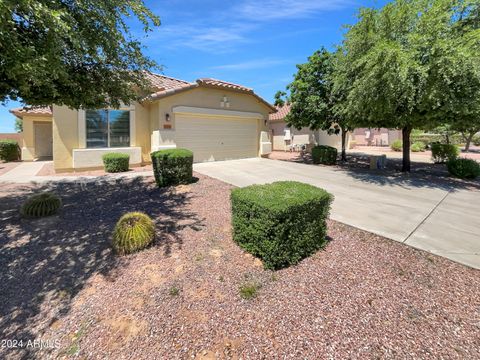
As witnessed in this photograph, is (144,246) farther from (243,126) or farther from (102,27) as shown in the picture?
(243,126)

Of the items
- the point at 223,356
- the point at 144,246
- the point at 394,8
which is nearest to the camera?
the point at 223,356

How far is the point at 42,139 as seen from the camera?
54.7ft

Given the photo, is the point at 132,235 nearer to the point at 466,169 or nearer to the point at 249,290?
the point at 249,290

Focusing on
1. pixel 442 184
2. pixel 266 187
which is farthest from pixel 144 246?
pixel 442 184

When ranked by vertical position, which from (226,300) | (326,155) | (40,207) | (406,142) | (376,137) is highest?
(376,137)

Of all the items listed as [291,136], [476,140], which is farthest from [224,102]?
[476,140]

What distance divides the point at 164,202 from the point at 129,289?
12.0ft

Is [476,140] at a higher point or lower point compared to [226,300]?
higher

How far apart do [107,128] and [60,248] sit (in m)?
8.57

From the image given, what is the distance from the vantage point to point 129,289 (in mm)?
3326

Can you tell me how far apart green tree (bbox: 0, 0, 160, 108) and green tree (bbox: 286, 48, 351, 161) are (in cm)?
832

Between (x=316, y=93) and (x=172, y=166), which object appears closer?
(x=172, y=166)

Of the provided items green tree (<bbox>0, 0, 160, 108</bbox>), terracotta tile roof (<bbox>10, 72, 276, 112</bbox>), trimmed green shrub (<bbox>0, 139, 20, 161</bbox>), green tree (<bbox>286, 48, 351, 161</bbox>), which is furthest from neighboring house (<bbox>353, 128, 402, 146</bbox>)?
trimmed green shrub (<bbox>0, 139, 20, 161</bbox>)

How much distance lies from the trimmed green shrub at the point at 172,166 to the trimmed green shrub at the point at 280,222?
443 cm
